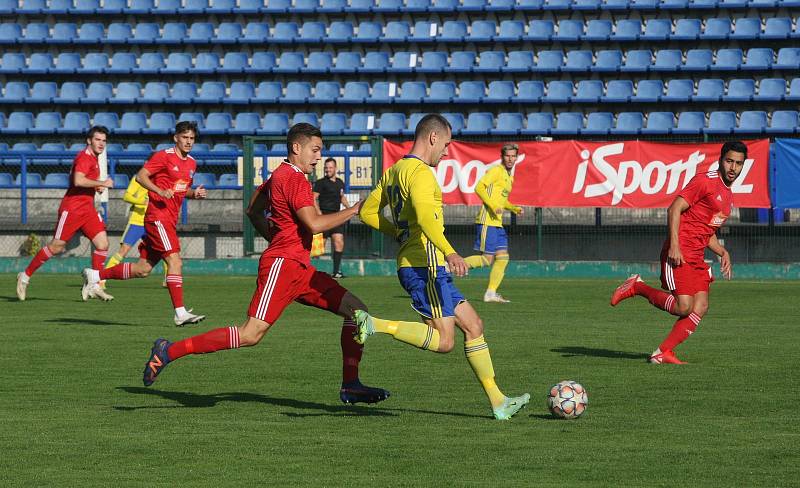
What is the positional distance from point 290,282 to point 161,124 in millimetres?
21702

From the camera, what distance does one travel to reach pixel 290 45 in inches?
1174

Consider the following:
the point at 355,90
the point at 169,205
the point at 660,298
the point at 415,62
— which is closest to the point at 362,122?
the point at 355,90

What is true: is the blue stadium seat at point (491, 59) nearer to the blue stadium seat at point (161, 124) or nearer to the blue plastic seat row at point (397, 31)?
the blue plastic seat row at point (397, 31)

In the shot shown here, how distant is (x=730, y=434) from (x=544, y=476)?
167 centimetres

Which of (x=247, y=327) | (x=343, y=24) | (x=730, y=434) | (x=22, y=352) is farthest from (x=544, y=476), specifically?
(x=343, y=24)

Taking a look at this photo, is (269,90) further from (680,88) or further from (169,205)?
(169,205)

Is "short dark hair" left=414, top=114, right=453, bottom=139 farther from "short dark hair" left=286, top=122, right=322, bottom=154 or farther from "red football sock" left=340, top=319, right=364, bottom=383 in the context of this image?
"red football sock" left=340, top=319, right=364, bottom=383

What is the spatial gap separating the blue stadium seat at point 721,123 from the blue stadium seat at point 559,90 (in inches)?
126

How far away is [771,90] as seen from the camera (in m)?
27.2

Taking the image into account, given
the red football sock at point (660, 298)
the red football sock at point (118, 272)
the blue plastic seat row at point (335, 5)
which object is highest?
the blue plastic seat row at point (335, 5)

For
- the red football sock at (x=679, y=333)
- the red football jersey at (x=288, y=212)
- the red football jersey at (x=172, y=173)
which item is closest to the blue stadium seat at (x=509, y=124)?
the red football jersey at (x=172, y=173)

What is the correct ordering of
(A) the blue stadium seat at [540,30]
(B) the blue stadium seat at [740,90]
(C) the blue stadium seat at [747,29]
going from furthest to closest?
(A) the blue stadium seat at [540,30]
(C) the blue stadium seat at [747,29]
(B) the blue stadium seat at [740,90]

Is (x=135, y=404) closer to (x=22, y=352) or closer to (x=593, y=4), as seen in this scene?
(x=22, y=352)

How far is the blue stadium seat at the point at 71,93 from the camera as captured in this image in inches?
1156
